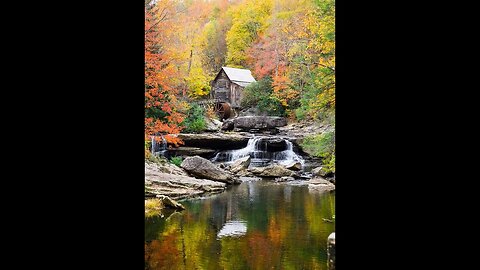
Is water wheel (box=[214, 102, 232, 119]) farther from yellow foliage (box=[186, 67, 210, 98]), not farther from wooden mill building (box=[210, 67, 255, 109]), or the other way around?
yellow foliage (box=[186, 67, 210, 98])

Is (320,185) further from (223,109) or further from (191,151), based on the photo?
(223,109)

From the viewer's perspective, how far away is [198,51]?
73.7 ft

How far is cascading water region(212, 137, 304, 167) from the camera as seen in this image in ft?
49.6

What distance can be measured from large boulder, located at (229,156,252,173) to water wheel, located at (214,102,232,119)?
22.6 ft

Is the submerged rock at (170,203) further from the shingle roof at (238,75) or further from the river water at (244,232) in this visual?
the shingle roof at (238,75)

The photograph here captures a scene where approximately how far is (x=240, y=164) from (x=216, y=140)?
1814 mm

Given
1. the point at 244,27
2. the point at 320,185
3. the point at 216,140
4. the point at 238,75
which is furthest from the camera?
the point at 244,27

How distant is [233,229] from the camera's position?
7.26 meters

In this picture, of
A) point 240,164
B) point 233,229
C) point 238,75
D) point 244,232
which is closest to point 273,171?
point 240,164

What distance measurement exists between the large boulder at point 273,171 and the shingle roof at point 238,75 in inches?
321

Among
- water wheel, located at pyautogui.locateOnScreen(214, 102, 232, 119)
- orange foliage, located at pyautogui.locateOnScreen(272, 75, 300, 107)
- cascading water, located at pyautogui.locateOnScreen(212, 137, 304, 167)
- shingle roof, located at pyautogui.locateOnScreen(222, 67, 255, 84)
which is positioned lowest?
cascading water, located at pyautogui.locateOnScreen(212, 137, 304, 167)

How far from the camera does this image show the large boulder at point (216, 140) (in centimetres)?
1520

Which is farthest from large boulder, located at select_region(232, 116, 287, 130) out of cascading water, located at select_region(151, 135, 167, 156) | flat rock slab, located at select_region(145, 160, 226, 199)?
flat rock slab, located at select_region(145, 160, 226, 199)
